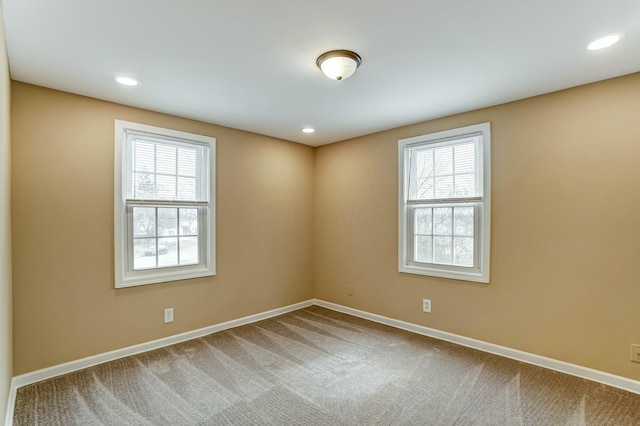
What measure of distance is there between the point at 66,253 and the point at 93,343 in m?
0.85

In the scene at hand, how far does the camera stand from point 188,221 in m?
3.62

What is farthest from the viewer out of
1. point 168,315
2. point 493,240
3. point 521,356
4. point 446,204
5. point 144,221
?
point 446,204

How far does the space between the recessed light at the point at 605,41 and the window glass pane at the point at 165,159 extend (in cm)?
362

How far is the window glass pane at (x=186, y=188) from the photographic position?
3.53 m

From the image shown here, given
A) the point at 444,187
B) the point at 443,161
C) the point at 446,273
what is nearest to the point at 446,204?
the point at 444,187

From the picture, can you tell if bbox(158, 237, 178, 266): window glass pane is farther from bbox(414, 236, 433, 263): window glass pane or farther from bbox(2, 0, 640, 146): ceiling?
bbox(414, 236, 433, 263): window glass pane

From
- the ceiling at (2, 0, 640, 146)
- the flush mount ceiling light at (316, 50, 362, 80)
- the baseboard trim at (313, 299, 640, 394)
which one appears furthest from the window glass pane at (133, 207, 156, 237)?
the baseboard trim at (313, 299, 640, 394)

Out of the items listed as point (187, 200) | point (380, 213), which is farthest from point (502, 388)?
point (187, 200)

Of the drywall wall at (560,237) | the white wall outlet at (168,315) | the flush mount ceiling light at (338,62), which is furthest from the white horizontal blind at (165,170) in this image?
the drywall wall at (560,237)

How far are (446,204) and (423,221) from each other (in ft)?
1.15

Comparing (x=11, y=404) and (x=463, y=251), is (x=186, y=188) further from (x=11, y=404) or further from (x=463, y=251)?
(x=463, y=251)

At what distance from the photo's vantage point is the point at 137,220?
3211mm

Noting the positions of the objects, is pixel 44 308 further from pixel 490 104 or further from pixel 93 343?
pixel 490 104

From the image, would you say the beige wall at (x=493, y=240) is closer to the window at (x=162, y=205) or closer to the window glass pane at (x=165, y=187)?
the window at (x=162, y=205)
